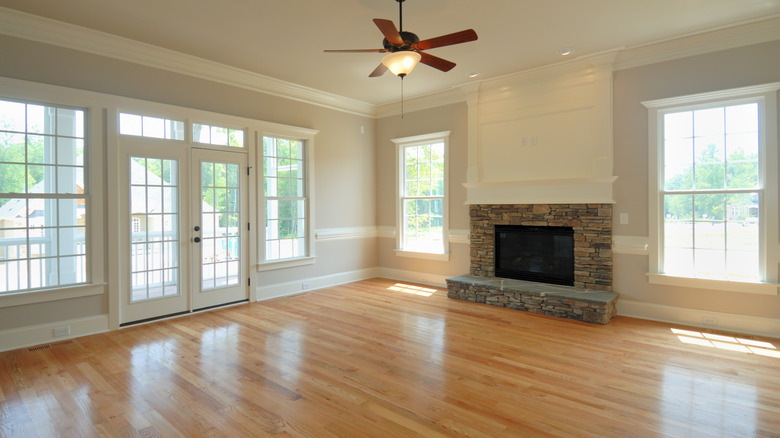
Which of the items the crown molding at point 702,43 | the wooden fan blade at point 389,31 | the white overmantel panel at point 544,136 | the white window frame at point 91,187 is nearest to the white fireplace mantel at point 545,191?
the white overmantel panel at point 544,136

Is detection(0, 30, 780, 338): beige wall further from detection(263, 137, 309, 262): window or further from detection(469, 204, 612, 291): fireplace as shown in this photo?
detection(263, 137, 309, 262): window

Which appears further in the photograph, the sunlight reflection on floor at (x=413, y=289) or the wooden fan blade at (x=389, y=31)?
the sunlight reflection on floor at (x=413, y=289)

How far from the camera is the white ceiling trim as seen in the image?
12.5 feet

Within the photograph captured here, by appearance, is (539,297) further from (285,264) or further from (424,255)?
(285,264)

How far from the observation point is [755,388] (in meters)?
2.89

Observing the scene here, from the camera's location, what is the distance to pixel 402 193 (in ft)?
22.9

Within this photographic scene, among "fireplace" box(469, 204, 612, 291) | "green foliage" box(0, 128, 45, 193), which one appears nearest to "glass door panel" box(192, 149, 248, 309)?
"green foliage" box(0, 128, 45, 193)

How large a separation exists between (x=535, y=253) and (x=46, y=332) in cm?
551

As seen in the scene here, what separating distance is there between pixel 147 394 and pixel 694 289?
5198mm

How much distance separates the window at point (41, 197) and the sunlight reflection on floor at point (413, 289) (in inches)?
157

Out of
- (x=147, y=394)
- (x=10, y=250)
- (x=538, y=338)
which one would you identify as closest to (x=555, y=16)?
(x=538, y=338)

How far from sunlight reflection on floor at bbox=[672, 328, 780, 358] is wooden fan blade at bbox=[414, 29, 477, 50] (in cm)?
346

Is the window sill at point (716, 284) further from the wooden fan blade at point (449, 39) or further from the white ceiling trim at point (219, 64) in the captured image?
the wooden fan blade at point (449, 39)

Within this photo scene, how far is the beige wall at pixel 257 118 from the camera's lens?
386cm
